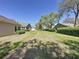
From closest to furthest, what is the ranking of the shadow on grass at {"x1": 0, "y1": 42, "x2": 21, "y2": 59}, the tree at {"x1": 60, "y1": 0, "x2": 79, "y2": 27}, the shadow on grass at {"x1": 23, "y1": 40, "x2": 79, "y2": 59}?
the shadow on grass at {"x1": 23, "y1": 40, "x2": 79, "y2": 59} < the shadow on grass at {"x1": 0, "y1": 42, "x2": 21, "y2": 59} < the tree at {"x1": 60, "y1": 0, "x2": 79, "y2": 27}

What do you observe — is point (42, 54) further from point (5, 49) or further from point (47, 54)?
point (5, 49)

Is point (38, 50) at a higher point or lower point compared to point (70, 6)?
lower

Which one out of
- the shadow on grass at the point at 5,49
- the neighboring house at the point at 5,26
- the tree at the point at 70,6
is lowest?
the shadow on grass at the point at 5,49

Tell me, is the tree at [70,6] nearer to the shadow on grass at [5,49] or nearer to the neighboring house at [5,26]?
the neighboring house at [5,26]

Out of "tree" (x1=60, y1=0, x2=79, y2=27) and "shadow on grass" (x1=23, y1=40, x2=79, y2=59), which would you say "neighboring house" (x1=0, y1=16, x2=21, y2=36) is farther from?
"tree" (x1=60, y1=0, x2=79, y2=27)

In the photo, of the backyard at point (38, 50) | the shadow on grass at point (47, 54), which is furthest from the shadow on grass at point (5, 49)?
the shadow on grass at point (47, 54)

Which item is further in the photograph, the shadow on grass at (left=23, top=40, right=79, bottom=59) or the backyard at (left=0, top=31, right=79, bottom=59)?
the backyard at (left=0, top=31, right=79, bottom=59)

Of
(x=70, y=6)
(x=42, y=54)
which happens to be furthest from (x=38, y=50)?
(x=70, y=6)

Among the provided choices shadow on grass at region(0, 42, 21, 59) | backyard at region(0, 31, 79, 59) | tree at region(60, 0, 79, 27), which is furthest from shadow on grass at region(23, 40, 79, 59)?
tree at region(60, 0, 79, 27)

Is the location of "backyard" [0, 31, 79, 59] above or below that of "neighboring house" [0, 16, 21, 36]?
below

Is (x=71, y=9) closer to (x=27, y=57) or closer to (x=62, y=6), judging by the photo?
(x=62, y=6)

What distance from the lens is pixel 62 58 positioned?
5.14 metres

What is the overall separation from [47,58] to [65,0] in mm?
27533

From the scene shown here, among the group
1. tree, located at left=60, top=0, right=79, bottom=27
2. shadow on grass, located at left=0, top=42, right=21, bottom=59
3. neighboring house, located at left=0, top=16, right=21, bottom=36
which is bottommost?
shadow on grass, located at left=0, top=42, right=21, bottom=59
